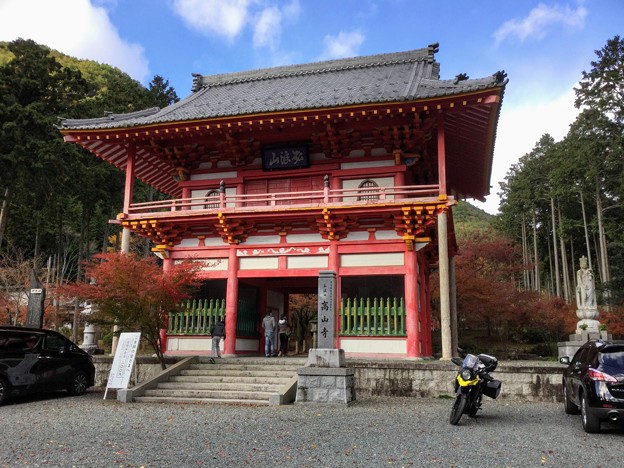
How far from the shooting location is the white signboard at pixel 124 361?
1088cm

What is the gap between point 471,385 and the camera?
800 cm

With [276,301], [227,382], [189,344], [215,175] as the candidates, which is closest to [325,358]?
[227,382]

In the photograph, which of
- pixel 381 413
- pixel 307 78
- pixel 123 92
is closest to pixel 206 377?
pixel 381 413

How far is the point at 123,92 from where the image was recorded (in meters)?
29.9

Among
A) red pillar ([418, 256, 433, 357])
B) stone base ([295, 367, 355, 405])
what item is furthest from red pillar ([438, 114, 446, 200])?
stone base ([295, 367, 355, 405])

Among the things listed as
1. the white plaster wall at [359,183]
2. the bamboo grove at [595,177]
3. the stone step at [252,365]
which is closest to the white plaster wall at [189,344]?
the stone step at [252,365]

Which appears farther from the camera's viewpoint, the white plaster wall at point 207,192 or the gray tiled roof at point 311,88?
the white plaster wall at point 207,192

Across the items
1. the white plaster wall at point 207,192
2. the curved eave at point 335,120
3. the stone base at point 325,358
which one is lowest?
the stone base at point 325,358

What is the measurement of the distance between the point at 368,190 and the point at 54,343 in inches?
355

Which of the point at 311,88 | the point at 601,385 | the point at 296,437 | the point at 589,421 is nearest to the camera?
the point at 296,437

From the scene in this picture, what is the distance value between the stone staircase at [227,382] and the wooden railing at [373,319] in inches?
77.2

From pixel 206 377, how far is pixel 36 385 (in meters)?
3.73

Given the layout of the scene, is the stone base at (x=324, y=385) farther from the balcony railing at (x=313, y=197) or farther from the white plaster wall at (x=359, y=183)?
the white plaster wall at (x=359, y=183)

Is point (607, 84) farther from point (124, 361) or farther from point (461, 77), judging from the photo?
point (124, 361)
